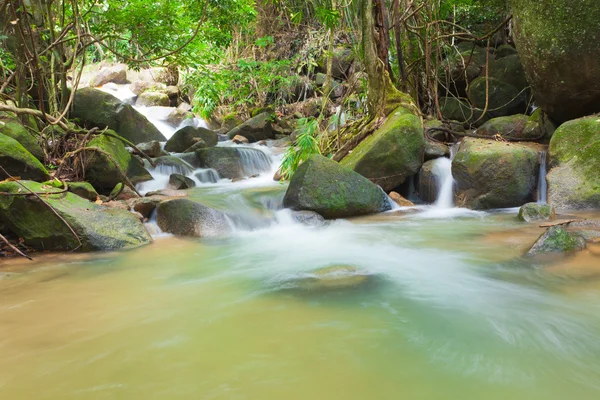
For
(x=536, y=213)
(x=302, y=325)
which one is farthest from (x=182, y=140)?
(x=302, y=325)

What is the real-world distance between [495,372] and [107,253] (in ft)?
11.6

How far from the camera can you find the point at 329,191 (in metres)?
5.66

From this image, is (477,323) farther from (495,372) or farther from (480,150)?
(480,150)

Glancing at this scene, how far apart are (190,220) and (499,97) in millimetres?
6674

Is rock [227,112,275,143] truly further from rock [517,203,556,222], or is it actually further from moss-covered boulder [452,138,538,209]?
rock [517,203,556,222]

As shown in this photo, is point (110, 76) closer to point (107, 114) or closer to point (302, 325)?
point (107, 114)

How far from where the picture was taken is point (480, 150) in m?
5.88

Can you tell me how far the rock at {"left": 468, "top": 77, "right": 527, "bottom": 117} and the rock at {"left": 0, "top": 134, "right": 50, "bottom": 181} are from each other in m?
7.71

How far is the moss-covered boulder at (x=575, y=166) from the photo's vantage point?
198 inches

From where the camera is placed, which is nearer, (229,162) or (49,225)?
(49,225)

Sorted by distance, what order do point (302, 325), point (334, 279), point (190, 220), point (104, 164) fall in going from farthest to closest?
point (104, 164), point (190, 220), point (334, 279), point (302, 325)

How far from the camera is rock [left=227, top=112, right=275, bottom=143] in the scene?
13312 mm

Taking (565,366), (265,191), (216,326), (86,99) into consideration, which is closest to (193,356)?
(216,326)

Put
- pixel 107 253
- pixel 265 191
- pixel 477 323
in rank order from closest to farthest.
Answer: pixel 477 323
pixel 107 253
pixel 265 191
